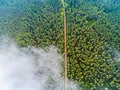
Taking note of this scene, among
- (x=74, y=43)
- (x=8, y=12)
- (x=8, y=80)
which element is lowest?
(x=8, y=80)

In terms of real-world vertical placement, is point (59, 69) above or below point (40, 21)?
below

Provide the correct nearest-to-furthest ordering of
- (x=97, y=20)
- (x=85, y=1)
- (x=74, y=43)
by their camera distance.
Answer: (x=74, y=43) < (x=97, y=20) < (x=85, y=1)

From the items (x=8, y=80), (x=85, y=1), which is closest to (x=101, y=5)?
(x=85, y=1)

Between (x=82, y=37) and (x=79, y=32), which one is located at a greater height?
(x=79, y=32)

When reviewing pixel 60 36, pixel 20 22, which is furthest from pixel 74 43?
pixel 20 22

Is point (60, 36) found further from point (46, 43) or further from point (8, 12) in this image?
point (8, 12)

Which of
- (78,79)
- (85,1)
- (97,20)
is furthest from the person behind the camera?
(85,1)

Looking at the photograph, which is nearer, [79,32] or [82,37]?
[82,37]

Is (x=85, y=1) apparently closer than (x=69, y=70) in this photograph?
No
